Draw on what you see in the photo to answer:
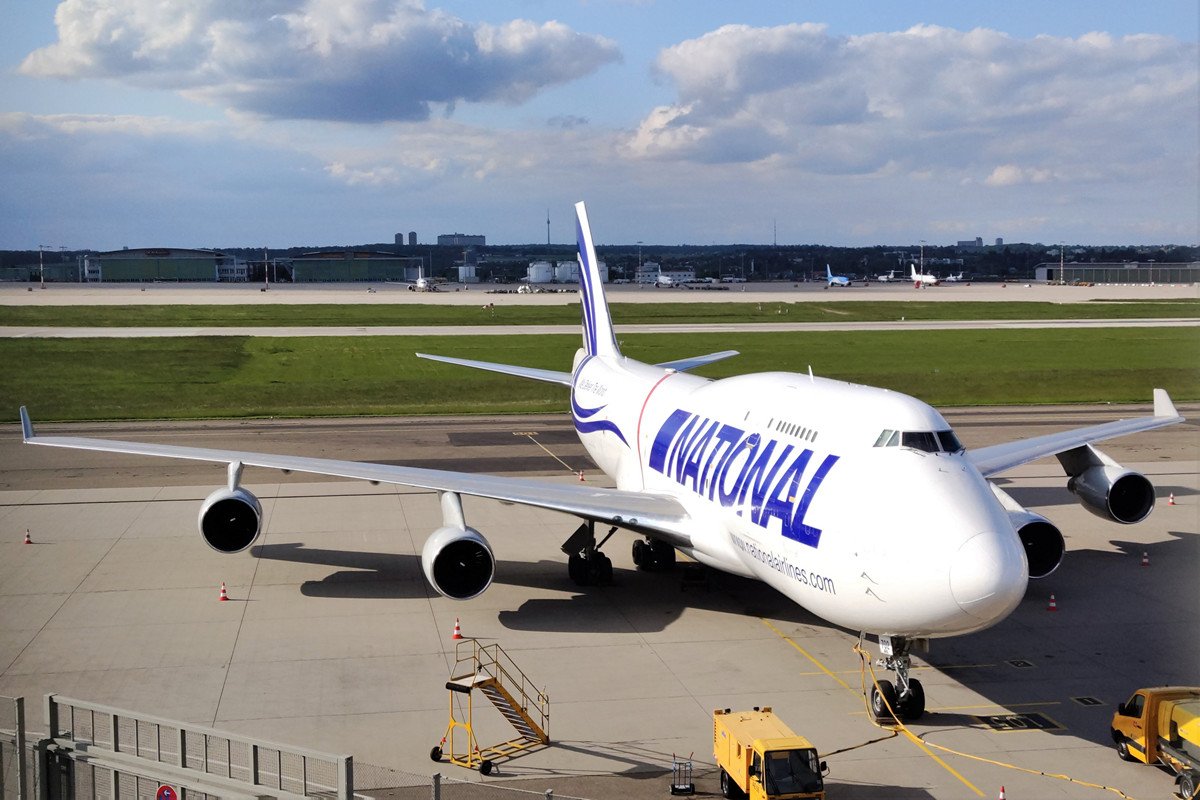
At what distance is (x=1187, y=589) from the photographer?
92.9 feet

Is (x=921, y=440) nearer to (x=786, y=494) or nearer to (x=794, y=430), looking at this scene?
(x=786, y=494)

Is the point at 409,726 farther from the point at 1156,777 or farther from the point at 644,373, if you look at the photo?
the point at 644,373

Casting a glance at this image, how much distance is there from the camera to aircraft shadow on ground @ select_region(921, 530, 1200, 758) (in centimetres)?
2073

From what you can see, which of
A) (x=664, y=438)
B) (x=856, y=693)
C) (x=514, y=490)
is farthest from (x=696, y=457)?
(x=856, y=693)

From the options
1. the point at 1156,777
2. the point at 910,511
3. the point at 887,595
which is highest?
the point at 910,511

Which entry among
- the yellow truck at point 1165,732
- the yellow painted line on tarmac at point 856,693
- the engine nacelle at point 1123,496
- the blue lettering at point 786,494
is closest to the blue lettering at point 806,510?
the blue lettering at point 786,494

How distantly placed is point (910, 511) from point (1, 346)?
255ft

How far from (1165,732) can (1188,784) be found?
1.04m

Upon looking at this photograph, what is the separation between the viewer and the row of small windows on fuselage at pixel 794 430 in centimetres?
2133

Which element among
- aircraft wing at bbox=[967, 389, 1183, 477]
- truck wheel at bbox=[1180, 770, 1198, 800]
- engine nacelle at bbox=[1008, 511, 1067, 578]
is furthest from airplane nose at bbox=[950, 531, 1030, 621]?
aircraft wing at bbox=[967, 389, 1183, 477]

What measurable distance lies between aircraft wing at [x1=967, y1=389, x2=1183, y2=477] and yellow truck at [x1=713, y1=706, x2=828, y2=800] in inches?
488

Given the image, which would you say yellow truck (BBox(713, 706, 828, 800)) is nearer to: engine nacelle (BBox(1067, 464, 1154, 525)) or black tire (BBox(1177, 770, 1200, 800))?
black tire (BBox(1177, 770, 1200, 800))

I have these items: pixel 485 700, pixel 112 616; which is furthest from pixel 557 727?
pixel 112 616

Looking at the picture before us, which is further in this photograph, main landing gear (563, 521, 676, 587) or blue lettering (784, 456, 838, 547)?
main landing gear (563, 521, 676, 587)
